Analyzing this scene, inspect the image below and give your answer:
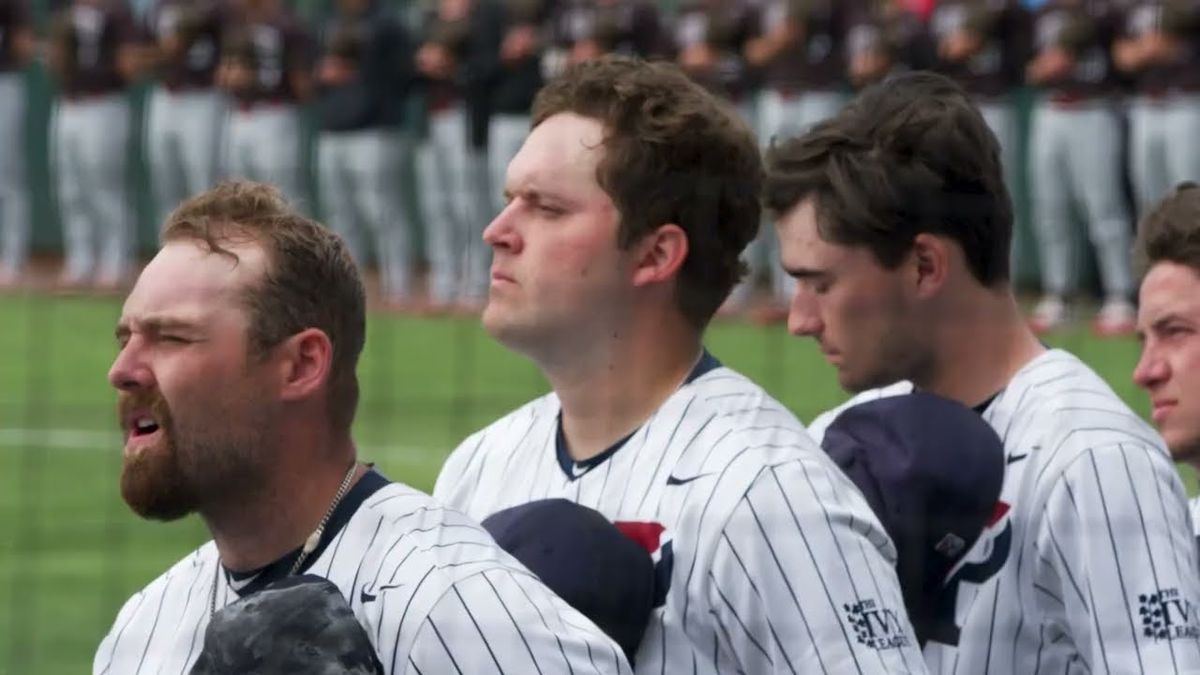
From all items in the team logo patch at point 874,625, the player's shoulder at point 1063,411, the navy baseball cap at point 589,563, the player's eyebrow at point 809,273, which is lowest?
the team logo patch at point 874,625

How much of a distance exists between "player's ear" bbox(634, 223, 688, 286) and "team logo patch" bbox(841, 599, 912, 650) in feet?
1.90

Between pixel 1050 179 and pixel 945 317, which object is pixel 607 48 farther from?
pixel 945 317

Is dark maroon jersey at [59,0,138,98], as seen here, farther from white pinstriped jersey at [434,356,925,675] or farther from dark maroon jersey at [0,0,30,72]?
white pinstriped jersey at [434,356,925,675]

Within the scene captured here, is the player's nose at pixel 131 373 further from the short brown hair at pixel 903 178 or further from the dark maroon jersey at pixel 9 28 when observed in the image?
the dark maroon jersey at pixel 9 28

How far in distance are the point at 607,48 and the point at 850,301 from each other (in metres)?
9.81

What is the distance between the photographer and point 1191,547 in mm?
3055

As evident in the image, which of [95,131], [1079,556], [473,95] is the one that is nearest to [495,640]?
[1079,556]

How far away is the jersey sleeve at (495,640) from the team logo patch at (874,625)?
0.41m

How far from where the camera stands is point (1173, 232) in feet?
11.1

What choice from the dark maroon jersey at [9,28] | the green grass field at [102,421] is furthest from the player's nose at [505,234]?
the dark maroon jersey at [9,28]

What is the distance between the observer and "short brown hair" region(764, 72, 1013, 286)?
10.7 feet

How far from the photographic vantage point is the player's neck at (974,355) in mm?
3271

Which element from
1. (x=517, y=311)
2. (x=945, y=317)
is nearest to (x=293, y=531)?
(x=517, y=311)

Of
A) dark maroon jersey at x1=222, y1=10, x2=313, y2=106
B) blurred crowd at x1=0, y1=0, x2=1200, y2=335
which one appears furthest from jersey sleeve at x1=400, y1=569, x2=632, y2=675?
dark maroon jersey at x1=222, y1=10, x2=313, y2=106
